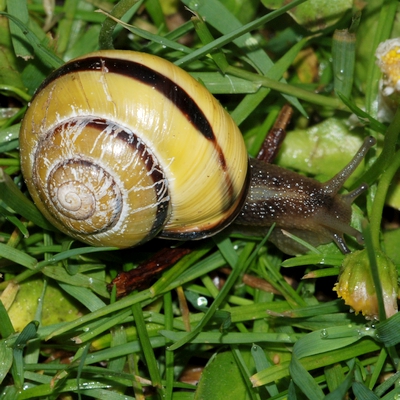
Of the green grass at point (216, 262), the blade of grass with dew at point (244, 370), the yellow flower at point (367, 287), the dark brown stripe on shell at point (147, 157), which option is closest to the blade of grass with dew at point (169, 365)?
the green grass at point (216, 262)

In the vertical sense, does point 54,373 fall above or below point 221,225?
below

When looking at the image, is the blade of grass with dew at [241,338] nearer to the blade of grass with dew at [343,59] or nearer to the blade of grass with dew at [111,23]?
the blade of grass with dew at [343,59]

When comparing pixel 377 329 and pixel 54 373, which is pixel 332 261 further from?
pixel 54 373

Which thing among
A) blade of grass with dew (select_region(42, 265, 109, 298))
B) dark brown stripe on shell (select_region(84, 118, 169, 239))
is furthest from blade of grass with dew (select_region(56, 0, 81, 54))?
blade of grass with dew (select_region(42, 265, 109, 298))

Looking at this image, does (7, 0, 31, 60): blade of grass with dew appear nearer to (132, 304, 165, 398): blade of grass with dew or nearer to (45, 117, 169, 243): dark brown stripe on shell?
(45, 117, 169, 243): dark brown stripe on shell

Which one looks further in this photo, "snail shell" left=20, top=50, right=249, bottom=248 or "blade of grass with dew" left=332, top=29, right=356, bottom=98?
"blade of grass with dew" left=332, top=29, right=356, bottom=98

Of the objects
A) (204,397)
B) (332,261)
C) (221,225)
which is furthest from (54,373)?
(332,261)
